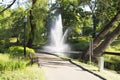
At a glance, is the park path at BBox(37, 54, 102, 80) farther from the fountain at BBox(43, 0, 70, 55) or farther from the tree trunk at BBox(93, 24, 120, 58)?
the fountain at BBox(43, 0, 70, 55)

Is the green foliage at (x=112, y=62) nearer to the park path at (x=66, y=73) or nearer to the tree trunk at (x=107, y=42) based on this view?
the tree trunk at (x=107, y=42)

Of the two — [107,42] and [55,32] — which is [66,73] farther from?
[55,32]

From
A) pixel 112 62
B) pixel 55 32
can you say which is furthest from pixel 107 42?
pixel 55 32

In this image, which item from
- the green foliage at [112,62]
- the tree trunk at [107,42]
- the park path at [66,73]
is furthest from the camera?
the green foliage at [112,62]

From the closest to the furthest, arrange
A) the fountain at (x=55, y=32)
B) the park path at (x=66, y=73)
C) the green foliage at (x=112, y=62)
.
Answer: the park path at (x=66, y=73), the green foliage at (x=112, y=62), the fountain at (x=55, y=32)

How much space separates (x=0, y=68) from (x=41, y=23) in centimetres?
2972

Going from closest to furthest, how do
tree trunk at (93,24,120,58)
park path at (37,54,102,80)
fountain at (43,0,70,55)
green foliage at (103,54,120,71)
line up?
1. park path at (37,54,102,80)
2. tree trunk at (93,24,120,58)
3. green foliage at (103,54,120,71)
4. fountain at (43,0,70,55)

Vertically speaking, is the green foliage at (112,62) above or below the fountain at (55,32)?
below

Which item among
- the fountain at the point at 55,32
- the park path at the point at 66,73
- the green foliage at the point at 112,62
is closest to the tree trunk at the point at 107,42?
the green foliage at the point at 112,62

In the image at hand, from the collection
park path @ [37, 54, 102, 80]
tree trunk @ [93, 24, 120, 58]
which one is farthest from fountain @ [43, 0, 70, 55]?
park path @ [37, 54, 102, 80]

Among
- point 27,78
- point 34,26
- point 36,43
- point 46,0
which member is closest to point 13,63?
point 27,78

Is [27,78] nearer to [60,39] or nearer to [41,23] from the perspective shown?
[41,23]

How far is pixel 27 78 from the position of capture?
1318 centimetres

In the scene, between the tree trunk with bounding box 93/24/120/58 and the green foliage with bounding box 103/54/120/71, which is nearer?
the tree trunk with bounding box 93/24/120/58
